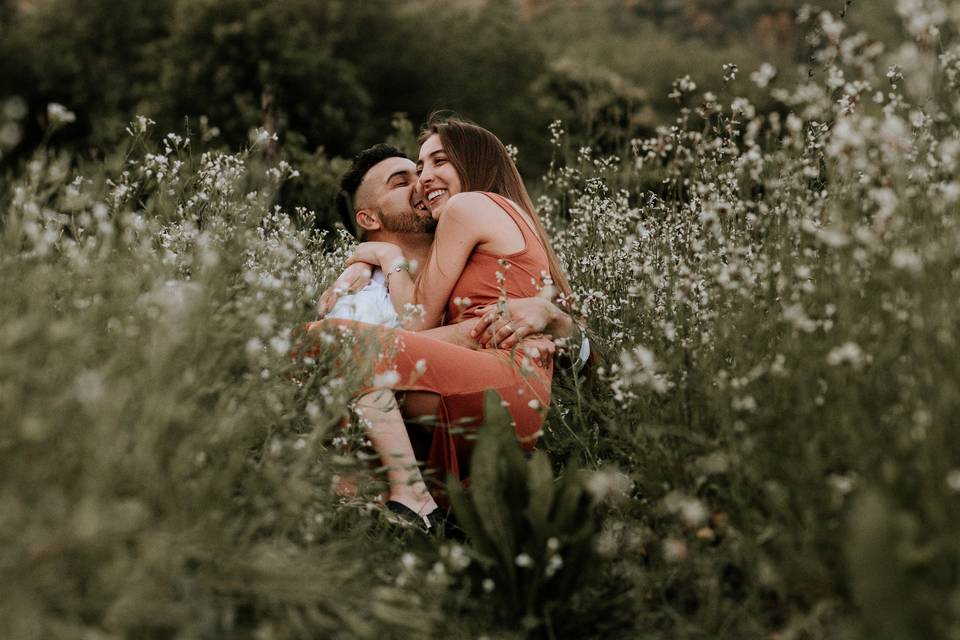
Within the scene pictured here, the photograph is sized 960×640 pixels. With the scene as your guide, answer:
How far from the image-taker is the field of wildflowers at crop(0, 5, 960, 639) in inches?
69.2

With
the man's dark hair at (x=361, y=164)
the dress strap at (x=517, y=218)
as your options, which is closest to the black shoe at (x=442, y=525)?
the dress strap at (x=517, y=218)

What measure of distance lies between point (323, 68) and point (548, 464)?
41.5 feet

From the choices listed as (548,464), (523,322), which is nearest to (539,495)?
(548,464)

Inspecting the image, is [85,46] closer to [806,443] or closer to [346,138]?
[346,138]

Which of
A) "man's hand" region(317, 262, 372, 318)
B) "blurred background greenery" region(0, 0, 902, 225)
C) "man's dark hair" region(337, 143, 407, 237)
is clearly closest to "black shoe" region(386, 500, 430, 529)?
"man's hand" region(317, 262, 372, 318)

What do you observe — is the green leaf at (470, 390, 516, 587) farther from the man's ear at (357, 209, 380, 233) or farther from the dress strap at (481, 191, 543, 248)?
the man's ear at (357, 209, 380, 233)

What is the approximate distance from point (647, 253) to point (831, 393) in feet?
4.95

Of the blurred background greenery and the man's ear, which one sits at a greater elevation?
the man's ear

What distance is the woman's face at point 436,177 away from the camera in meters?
4.22

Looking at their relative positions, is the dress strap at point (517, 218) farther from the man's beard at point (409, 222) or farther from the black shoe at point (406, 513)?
the black shoe at point (406, 513)

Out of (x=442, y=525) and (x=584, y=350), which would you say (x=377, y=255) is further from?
(x=442, y=525)

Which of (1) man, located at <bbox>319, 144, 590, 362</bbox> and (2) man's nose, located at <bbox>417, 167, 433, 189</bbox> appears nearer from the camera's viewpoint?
(1) man, located at <bbox>319, 144, 590, 362</bbox>

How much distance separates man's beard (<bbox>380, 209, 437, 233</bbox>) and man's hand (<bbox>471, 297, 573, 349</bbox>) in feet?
3.62

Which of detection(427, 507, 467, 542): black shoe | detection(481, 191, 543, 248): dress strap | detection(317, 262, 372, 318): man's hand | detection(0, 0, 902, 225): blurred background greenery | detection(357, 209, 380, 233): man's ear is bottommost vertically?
detection(0, 0, 902, 225): blurred background greenery
